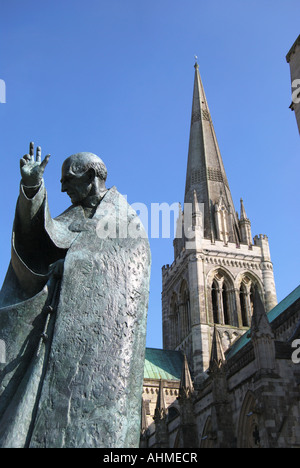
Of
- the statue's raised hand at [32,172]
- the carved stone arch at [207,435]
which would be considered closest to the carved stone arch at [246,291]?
the carved stone arch at [207,435]

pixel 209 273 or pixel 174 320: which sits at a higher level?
pixel 209 273

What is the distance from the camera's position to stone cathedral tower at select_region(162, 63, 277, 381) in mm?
39531

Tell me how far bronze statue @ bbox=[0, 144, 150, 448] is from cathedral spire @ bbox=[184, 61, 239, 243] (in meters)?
40.6

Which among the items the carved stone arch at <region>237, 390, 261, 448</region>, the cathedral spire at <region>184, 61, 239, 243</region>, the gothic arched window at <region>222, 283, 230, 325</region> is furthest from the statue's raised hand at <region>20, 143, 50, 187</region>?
the cathedral spire at <region>184, 61, 239, 243</region>

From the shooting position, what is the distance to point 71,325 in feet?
8.47

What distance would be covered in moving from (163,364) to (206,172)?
19.3 m

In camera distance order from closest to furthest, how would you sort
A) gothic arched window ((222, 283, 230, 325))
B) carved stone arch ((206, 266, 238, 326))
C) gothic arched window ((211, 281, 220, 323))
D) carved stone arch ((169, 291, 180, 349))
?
1. carved stone arch ((206, 266, 238, 326))
2. gothic arched window ((211, 281, 220, 323))
3. gothic arched window ((222, 283, 230, 325))
4. carved stone arch ((169, 291, 180, 349))

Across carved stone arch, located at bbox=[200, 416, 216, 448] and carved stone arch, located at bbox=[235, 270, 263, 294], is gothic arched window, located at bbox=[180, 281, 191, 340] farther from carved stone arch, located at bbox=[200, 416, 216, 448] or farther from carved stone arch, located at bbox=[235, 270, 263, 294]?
carved stone arch, located at bbox=[200, 416, 216, 448]

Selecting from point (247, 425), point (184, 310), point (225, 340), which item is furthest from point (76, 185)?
point (184, 310)

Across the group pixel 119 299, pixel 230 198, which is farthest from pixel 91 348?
pixel 230 198

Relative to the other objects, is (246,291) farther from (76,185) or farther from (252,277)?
(76,185)

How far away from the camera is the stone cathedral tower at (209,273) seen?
130 ft
